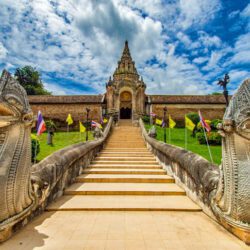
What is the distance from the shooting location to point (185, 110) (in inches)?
1112

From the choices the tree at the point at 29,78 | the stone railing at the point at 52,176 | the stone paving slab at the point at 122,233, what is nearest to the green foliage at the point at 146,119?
the stone railing at the point at 52,176

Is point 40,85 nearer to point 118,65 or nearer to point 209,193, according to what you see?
point 118,65

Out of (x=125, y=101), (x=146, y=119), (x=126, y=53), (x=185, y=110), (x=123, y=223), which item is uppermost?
(x=126, y=53)

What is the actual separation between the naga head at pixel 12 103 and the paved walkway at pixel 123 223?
65.7 inches

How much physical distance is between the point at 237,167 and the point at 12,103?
329cm

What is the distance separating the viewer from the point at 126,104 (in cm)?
2867

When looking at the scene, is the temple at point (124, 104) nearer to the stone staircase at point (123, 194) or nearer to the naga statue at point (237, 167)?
the stone staircase at point (123, 194)

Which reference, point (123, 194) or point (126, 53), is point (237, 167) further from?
point (126, 53)

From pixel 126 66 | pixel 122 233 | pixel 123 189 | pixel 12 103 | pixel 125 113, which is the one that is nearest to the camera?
pixel 12 103

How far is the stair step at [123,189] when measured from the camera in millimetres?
4262

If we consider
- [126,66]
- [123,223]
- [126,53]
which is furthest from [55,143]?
[126,53]

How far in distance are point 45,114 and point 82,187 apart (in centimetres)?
2604

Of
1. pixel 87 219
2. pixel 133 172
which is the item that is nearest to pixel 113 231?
pixel 87 219

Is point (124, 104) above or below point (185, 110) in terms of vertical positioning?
above
